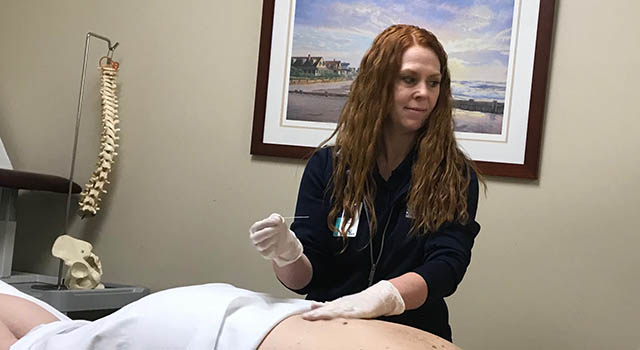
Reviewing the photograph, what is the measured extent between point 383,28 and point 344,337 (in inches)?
58.8

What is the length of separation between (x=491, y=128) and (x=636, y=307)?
634 mm

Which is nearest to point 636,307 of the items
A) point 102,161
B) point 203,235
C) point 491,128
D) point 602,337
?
point 602,337

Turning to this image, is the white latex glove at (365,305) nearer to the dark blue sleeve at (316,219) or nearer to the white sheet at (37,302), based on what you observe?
the dark blue sleeve at (316,219)

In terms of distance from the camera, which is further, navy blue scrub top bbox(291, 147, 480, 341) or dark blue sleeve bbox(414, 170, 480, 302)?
navy blue scrub top bbox(291, 147, 480, 341)

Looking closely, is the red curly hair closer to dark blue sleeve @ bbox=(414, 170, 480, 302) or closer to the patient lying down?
dark blue sleeve @ bbox=(414, 170, 480, 302)

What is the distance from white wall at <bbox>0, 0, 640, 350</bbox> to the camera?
2.16 meters

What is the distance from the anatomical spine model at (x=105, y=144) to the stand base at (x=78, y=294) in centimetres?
29

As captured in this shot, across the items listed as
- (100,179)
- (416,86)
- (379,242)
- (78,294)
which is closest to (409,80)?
(416,86)

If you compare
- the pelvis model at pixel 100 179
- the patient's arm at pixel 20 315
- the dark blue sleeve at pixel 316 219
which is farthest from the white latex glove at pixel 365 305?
the pelvis model at pixel 100 179

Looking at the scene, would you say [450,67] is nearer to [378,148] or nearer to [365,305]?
[378,148]

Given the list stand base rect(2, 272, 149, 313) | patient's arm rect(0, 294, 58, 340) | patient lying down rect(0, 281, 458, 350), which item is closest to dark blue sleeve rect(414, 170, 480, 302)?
patient lying down rect(0, 281, 458, 350)

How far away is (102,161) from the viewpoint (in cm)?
264

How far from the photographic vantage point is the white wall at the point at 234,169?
216 cm

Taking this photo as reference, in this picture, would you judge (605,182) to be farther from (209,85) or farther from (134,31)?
(134,31)
